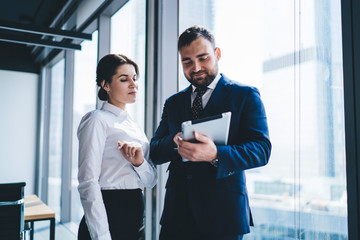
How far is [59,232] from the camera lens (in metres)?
4.47

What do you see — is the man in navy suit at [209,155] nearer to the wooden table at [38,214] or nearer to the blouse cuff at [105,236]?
the blouse cuff at [105,236]

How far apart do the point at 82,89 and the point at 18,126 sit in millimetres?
3136

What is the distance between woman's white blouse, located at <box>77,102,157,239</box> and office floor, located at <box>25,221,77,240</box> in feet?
10.0

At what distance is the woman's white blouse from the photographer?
1.46m

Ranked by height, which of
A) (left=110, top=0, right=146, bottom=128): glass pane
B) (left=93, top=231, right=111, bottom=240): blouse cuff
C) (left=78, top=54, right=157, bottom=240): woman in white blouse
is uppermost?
(left=110, top=0, right=146, bottom=128): glass pane

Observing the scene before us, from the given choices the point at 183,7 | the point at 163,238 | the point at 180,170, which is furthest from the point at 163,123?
the point at 183,7

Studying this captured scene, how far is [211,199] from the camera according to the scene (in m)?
1.20

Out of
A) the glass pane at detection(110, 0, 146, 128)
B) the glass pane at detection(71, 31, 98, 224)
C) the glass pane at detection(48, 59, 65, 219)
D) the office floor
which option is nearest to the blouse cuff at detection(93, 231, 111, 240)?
the glass pane at detection(110, 0, 146, 128)

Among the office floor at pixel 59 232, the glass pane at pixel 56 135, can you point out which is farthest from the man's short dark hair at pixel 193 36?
the glass pane at pixel 56 135

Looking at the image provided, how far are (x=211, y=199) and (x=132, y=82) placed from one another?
0.90 metres

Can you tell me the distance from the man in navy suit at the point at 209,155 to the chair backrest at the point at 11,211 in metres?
1.26

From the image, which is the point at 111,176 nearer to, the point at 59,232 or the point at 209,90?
the point at 209,90

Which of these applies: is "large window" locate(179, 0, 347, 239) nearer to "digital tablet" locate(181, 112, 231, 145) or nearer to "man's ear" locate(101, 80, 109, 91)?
"digital tablet" locate(181, 112, 231, 145)

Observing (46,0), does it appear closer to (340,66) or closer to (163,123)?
(163,123)
